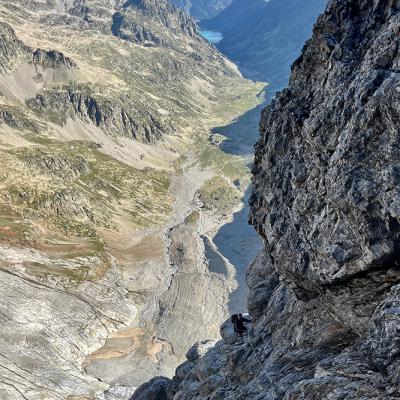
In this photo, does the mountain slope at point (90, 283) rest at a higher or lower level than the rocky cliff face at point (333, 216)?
higher

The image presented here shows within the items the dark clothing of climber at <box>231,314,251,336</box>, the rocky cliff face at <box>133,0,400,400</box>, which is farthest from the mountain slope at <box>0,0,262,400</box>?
the rocky cliff face at <box>133,0,400,400</box>

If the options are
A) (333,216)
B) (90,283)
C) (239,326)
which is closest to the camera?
(333,216)

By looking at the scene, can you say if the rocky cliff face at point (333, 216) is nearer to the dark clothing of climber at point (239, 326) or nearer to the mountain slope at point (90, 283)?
the dark clothing of climber at point (239, 326)

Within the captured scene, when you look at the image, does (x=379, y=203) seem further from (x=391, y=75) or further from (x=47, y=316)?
(x=47, y=316)

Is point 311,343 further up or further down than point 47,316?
further down

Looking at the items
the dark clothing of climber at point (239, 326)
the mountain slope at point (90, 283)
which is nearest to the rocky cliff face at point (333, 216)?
the dark clothing of climber at point (239, 326)

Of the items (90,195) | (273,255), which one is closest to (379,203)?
(273,255)

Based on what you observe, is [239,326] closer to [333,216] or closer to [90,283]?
[333,216]

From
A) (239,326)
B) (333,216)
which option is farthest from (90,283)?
(333,216)
